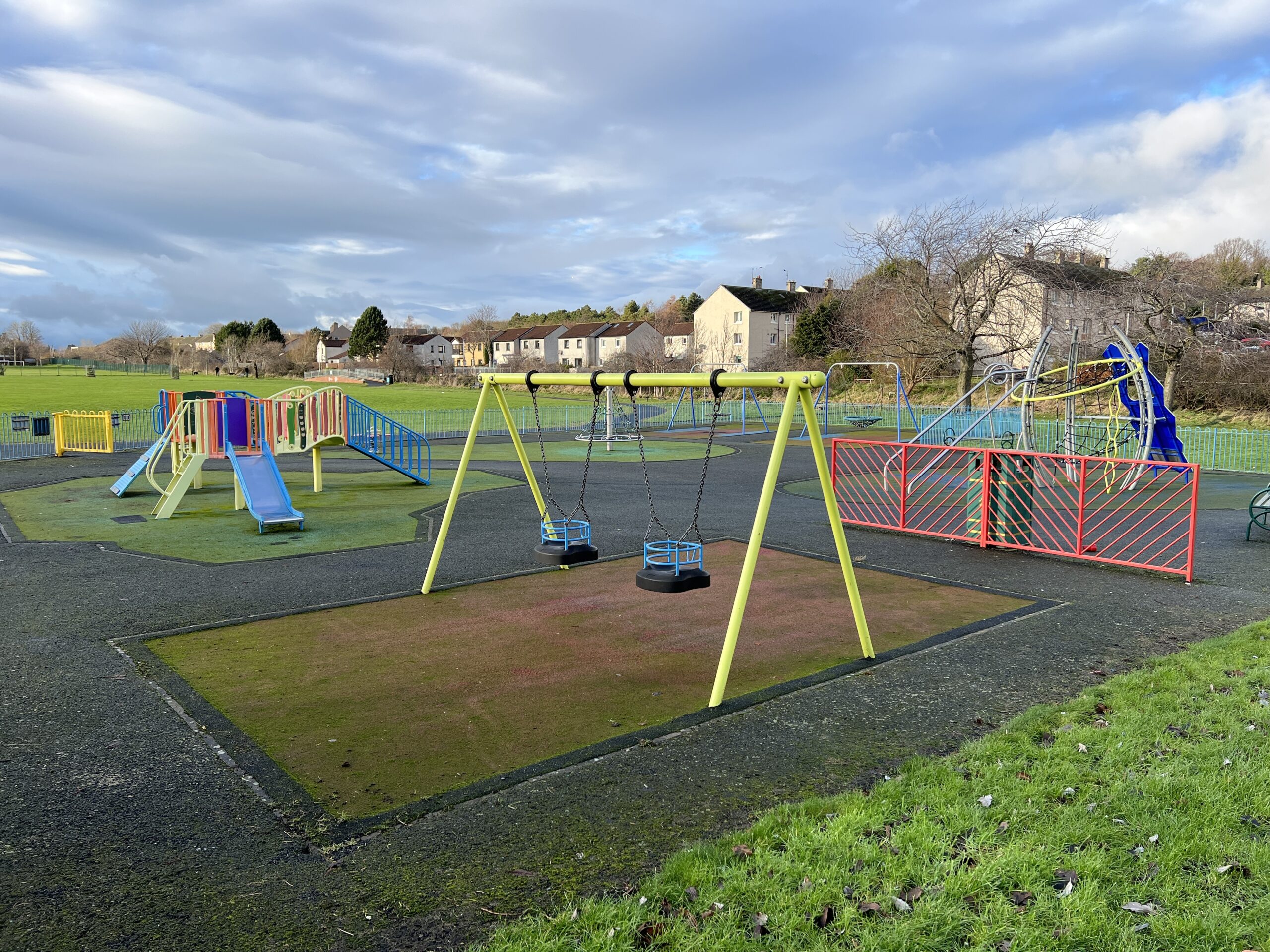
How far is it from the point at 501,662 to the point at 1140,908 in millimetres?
5192

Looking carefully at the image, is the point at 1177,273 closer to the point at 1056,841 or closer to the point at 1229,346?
the point at 1229,346

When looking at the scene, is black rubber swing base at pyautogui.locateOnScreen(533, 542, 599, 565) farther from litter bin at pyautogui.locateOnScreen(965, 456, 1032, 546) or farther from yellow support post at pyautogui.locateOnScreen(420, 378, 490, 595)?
litter bin at pyautogui.locateOnScreen(965, 456, 1032, 546)

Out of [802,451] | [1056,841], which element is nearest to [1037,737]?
Result: [1056,841]

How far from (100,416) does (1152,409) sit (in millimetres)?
29002

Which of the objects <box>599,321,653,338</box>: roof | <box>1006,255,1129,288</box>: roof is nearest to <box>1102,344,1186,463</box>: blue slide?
<box>1006,255,1129,288</box>: roof

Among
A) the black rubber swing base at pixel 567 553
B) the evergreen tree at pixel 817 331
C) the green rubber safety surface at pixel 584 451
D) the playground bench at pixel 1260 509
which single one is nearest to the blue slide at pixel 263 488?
the black rubber swing base at pixel 567 553

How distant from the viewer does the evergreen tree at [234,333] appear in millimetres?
104500

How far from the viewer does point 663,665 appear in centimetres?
763

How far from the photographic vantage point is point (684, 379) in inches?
298

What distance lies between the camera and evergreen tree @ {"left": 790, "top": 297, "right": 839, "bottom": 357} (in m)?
59.3

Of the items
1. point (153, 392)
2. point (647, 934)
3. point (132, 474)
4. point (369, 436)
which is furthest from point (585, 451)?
point (153, 392)

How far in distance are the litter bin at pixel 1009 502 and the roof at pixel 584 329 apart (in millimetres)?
83832

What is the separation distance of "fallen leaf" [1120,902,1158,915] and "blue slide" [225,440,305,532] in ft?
43.2

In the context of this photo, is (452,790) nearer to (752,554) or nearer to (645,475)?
(752,554)
